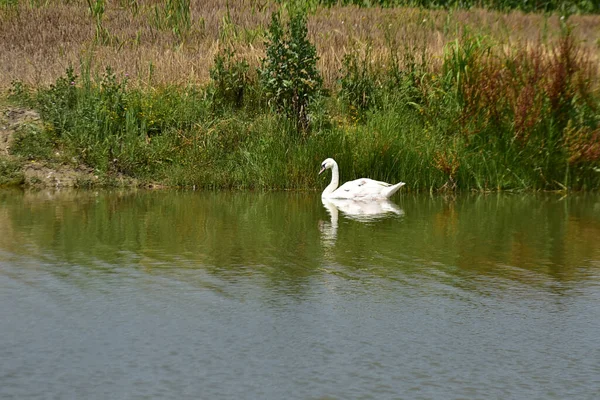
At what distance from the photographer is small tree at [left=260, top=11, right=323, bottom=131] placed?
16109mm

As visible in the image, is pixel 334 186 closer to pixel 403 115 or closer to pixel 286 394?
pixel 403 115

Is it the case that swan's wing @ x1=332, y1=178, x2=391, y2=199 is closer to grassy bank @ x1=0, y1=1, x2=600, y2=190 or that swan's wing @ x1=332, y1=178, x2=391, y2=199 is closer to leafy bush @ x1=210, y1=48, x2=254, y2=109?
grassy bank @ x1=0, y1=1, x2=600, y2=190

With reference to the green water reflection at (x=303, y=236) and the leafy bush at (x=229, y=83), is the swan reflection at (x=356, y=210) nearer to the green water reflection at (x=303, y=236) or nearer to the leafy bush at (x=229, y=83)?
the green water reflection at (x=303, y=236)

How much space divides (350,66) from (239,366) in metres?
12.1

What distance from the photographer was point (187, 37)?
2041 cm

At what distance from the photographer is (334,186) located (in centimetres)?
1389

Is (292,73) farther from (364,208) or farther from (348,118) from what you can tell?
(364,208)

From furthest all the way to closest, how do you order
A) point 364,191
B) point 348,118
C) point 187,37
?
point 187,37 < point 348,118 < point 364,191

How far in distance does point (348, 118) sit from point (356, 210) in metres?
4.13

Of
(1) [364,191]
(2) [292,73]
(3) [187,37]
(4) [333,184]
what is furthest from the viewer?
(3) [187,37]

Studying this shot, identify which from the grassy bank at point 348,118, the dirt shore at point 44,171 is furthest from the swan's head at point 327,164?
the dirt shore at point 44,171

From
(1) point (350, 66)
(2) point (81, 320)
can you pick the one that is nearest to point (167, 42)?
(1) point (350, 66)

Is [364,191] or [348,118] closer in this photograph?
[364,191]

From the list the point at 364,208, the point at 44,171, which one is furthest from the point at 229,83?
the point at 364,208
